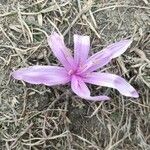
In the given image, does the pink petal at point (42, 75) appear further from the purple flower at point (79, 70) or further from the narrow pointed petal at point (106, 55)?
the narrow pointed petal at point (106, 55)

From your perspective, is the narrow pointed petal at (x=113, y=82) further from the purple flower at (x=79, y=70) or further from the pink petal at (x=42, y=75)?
the pink petal at (x=42, y=75)

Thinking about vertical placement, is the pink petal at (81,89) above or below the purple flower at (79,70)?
below

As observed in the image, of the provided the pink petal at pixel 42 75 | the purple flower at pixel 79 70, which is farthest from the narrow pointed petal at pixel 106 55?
the pink petal at pixel 42 75

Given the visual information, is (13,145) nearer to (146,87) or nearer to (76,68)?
(76,68)

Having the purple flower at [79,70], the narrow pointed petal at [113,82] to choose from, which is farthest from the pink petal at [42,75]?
the narrow pointed petal at [113,82]

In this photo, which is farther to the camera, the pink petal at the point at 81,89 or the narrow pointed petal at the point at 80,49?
the narrow pointed petal at the point at 80,49

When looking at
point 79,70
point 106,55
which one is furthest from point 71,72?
point 106,55

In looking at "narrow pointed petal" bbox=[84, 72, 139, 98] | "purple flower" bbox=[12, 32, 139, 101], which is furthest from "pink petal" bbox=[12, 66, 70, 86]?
"narrow pointed petal" bbox=[84, 72, 139, 98]

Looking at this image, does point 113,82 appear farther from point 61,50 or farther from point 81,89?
point 61,50
